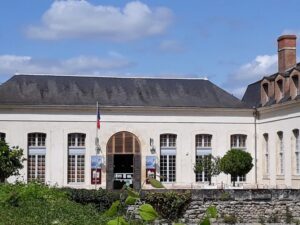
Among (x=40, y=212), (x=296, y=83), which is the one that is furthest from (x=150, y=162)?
(x=40, y=212)

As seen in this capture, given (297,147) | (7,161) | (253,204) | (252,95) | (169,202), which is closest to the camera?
(169,202)

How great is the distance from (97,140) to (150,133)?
2485 millimetres

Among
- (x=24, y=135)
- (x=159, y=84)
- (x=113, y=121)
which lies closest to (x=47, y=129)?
(x=24, y=135)

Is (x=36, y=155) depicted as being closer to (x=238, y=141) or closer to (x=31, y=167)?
(x=31, y=167)

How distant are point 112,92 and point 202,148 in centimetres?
504

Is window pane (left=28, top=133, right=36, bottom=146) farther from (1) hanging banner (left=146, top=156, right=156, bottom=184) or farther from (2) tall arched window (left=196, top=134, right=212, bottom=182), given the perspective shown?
(2) tall arched window (left=196, top=134, right=212, bottom=182)

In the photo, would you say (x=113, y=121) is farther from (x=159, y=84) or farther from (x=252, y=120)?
(x=252, y=120)

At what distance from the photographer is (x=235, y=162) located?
27.3 m

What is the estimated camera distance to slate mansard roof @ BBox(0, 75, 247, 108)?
2908 cm

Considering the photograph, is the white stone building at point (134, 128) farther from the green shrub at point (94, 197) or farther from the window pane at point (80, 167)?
the green shrub at point (94, 197)

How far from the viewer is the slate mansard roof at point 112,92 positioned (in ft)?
95.4

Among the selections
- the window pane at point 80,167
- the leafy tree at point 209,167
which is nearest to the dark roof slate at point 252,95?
the leafy tree at point 209,167

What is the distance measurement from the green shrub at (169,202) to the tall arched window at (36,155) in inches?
540

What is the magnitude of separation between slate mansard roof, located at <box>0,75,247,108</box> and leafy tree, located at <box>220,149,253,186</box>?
330 cm
